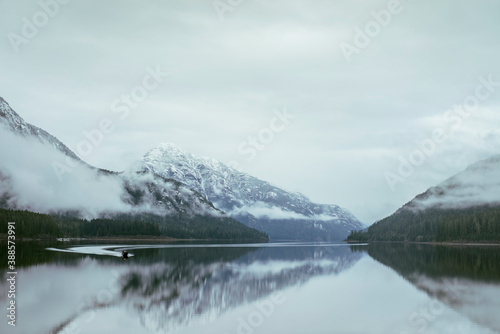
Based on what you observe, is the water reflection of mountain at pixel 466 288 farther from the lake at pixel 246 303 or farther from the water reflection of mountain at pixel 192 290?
the water reflection of mountain at pixel 192 290

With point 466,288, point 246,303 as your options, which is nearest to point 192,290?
point 246,303

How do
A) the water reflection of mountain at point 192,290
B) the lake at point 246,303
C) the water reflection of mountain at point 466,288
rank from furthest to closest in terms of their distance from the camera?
the water reflection of mountain at point 192,290 → the water reflection of mountain at point 466,288 → the lake at point 246,303

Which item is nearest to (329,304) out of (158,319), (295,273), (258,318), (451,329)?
(258,318)

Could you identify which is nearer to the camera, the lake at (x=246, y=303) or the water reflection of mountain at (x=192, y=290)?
the lake at (x=246, y=303)

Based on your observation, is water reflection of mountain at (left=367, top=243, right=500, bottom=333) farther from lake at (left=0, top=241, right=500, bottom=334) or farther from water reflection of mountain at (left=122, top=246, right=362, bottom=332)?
water reflection of mountain at (left=122, top=246, right=362, bottom=332)

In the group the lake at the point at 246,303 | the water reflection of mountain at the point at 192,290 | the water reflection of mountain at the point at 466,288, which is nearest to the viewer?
the lake at the point at 246,303

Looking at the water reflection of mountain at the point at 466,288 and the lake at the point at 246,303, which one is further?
the water reflection of mountain at the point at 466,288

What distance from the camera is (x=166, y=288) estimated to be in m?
58.1

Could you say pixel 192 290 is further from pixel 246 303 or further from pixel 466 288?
pixel 466 288

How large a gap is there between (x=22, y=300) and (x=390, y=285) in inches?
1693

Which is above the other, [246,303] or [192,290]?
[192,290]

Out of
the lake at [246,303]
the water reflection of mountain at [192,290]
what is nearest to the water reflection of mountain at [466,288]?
the lake at [246,303]

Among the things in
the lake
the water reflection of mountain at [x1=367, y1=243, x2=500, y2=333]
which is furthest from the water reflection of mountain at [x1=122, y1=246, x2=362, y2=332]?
the water reflection of mountain at [x1=367, y1=243, x2=500, y2=333]

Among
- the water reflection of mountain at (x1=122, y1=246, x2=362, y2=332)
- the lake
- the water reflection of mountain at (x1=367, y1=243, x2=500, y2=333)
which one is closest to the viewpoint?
the lake
